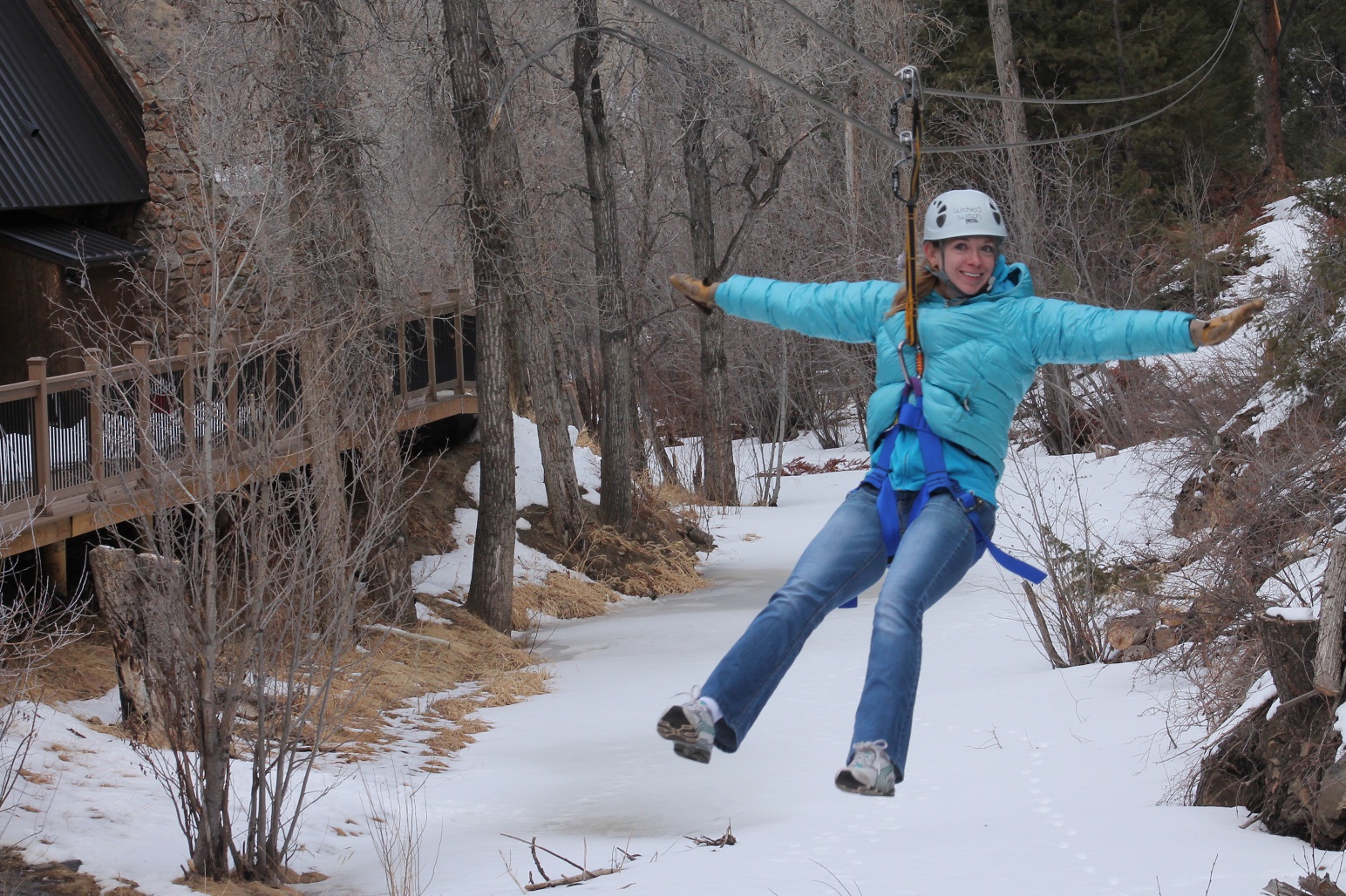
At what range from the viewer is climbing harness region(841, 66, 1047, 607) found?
498 centimetres

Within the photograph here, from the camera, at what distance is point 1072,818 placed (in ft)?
33.1

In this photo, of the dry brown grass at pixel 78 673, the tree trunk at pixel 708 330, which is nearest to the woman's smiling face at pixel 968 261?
the dry brown grass at pixel 78 673

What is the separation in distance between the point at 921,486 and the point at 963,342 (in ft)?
1.92

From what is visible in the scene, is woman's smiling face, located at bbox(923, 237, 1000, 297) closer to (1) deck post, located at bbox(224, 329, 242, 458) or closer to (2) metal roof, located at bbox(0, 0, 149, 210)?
(1) deck post, located at bbox(224, 329, 242, 458)

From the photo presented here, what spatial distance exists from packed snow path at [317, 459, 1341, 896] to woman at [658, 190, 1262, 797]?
356mm

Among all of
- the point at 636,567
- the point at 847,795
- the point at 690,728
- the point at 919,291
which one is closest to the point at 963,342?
the point at 919,291

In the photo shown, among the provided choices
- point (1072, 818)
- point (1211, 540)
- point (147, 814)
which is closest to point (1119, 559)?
point (1211, 540)

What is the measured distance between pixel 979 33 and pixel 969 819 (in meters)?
22.8

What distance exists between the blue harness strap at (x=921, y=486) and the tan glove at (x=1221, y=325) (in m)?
0.96

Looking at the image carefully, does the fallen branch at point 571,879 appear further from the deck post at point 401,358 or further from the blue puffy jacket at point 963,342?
the deck post at point 401,358

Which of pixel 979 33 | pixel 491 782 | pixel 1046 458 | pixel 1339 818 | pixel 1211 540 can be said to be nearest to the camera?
pixel 1339 818

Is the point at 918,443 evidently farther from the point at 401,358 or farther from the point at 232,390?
the point at 401,358

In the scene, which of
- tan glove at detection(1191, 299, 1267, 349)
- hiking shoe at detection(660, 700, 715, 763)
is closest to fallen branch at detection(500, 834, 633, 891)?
hiking shoe at detection(660, 700, 715, 763)

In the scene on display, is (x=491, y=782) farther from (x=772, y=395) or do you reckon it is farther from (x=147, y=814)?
(x=772, y=395)
